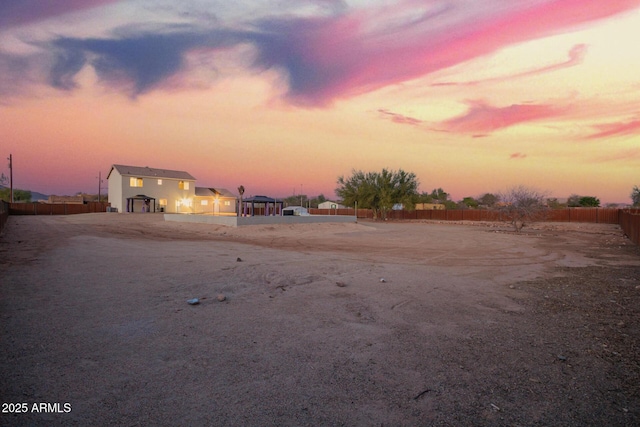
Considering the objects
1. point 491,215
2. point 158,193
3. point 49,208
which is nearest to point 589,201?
point 491,215

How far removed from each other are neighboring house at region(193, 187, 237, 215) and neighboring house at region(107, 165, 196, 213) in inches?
44.7

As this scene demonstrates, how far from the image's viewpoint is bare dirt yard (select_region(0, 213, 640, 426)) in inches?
125

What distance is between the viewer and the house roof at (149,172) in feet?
150

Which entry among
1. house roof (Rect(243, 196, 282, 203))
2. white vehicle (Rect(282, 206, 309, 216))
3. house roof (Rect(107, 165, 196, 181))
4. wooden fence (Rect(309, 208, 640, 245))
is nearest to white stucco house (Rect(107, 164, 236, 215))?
house roof (Rect(107, 165, 196, 181))

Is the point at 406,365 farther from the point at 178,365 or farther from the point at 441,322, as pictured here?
the point at 178,365

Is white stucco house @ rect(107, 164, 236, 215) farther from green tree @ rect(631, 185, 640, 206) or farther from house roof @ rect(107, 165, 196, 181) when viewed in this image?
green tree @ rect(631, 185, 640, 206)

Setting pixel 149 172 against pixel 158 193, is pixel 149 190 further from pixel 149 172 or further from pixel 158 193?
pixel 149 172

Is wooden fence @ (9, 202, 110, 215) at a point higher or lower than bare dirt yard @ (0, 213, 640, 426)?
higher

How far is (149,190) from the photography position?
47.1m

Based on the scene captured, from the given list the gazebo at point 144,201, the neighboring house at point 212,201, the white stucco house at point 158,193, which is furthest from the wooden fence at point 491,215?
the gazebo at point 144,201

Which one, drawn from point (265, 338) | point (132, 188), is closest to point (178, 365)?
point (265, 338)

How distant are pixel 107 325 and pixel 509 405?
5.26 m

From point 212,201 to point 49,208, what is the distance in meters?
20.6

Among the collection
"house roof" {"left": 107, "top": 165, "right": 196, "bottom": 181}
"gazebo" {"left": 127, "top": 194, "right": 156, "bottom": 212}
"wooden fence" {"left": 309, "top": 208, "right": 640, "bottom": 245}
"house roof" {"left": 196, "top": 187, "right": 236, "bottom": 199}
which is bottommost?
"wooden fence" {"left": 309, "top": 208, "right": 640, "bottom": 245}
